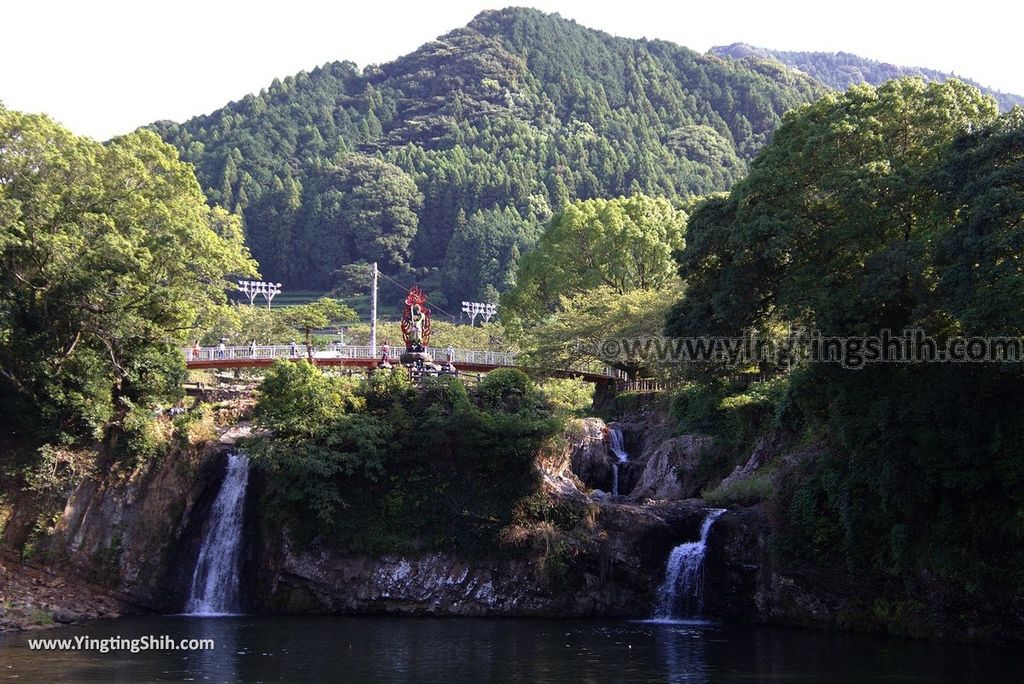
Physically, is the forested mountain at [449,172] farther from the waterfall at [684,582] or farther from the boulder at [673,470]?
the waterfall at [684,582]

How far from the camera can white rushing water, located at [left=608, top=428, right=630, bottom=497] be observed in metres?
47.9

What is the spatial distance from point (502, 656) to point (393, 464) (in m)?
11.2

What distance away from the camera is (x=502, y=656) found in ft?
94.1

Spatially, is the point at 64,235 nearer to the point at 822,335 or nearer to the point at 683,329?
the point at 683,329

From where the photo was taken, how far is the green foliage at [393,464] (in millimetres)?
37250

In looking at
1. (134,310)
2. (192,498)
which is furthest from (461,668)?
(134,310)

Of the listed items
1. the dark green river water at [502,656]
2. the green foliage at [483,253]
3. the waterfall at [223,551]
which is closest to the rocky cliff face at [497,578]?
the waterfall at [223,551]

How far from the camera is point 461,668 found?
88.5 ft

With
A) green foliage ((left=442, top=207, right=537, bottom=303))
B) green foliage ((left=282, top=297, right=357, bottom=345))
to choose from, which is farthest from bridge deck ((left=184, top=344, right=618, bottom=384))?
green foliage ((left=442, top=207, right=537, bottom=303))

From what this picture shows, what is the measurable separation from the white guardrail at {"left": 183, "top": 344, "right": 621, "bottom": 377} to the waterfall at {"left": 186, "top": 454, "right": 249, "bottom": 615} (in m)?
16.8

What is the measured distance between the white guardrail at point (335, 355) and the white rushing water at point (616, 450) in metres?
8.70

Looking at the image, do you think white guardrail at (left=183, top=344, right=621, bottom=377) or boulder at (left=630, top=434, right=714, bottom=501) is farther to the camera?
white guardrail at (left=183, top=344, right=621, bottom=377)

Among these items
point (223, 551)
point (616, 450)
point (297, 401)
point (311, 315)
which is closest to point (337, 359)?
point (616, 450)

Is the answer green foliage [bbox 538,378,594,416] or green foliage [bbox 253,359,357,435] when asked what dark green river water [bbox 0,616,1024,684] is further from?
green foliage [bbox 538,378,594,416]
